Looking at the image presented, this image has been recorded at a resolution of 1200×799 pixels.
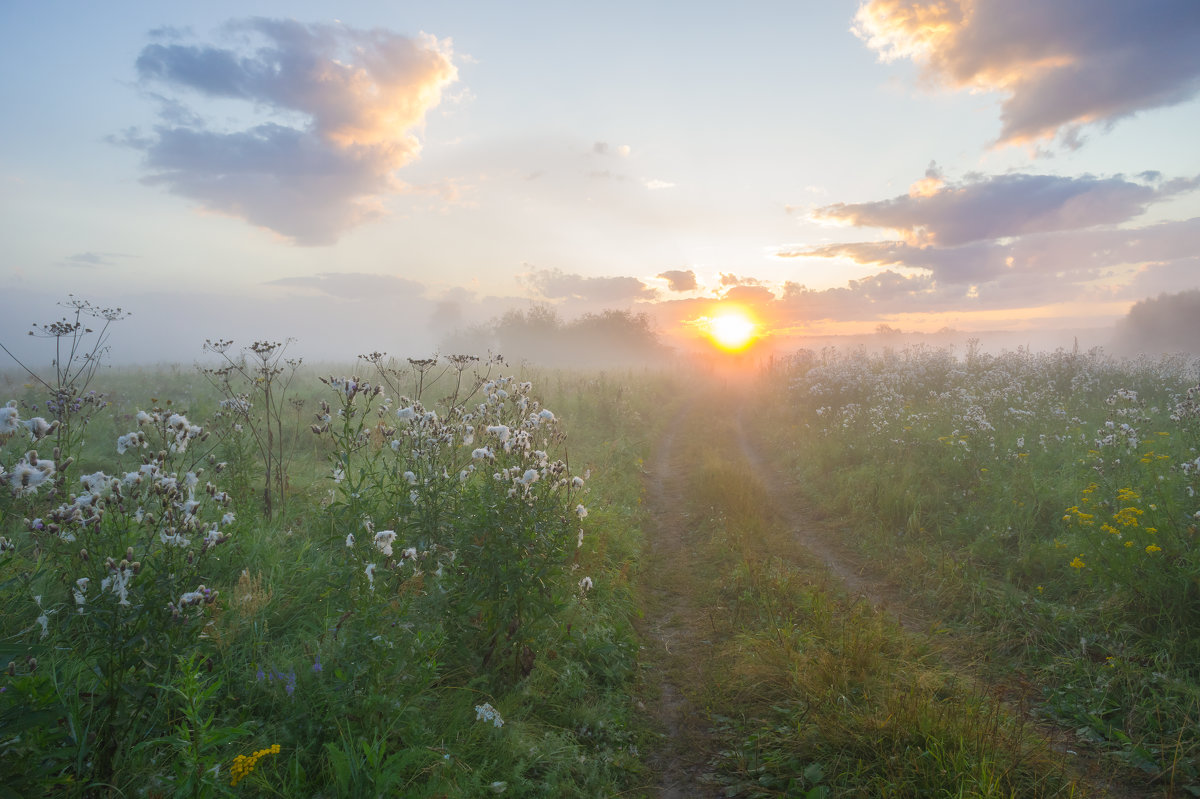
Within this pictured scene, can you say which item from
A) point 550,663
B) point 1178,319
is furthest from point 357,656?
point 1178,319

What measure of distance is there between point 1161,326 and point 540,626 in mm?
62192

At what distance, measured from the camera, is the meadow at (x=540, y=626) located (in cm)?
285

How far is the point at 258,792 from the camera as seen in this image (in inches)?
109

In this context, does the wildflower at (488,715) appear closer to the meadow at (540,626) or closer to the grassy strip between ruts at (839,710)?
the meadow at (540,626)

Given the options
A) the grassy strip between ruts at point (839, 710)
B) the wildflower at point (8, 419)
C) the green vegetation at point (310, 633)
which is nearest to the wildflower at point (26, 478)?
the green vegetation at point (310, 633)

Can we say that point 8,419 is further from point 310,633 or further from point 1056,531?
point 1056,531

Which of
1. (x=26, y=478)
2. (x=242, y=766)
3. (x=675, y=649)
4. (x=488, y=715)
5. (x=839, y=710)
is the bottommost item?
(x=675, y=649)

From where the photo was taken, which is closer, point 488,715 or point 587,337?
point 488,715

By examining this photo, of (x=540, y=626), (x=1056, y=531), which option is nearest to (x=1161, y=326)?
(x=1056, y=531)

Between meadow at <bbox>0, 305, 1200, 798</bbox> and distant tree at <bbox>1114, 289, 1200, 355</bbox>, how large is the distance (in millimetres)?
45716

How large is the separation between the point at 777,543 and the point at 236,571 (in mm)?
7147

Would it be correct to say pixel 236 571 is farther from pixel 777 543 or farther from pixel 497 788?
pixel 777 543

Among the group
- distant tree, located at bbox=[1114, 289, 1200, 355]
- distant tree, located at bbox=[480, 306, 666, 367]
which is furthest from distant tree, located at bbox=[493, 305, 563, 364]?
distant tree, located at bbox=[1114, 289, 1200, 355]

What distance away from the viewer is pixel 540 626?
14.0ft
